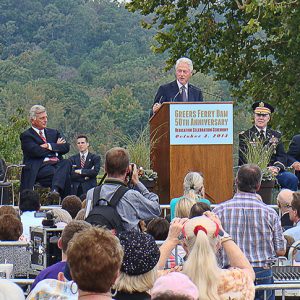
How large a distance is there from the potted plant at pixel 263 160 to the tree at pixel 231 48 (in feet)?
40.1

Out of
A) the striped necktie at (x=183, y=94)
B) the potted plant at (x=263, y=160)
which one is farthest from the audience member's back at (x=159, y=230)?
the striped necktie at (x=183, y=94)

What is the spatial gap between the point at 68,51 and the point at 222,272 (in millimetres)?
88136

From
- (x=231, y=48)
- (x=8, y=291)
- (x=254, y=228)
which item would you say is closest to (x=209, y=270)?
(x=8, y=291)

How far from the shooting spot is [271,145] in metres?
13.8

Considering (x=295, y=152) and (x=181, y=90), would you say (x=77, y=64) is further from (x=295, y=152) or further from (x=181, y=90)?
(x=181, y=90)

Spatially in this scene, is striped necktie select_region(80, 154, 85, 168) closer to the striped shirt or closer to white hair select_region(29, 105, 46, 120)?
white hair select_region(29, 105, 46, 120)

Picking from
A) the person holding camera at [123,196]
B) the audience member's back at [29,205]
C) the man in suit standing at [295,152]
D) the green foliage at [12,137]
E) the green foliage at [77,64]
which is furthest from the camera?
the green foliage at [77,64]

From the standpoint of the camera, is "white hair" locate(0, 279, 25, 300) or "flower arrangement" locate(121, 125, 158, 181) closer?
"white hair" locate(0, 279, 25, 300)

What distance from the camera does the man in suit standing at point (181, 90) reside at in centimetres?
1344

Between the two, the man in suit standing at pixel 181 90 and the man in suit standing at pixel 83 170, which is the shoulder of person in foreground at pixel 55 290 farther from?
the man in suit standing at pixel 83 170

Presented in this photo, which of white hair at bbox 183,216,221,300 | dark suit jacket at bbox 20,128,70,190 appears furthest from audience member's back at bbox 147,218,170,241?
dark suit jacket at bbox 20,128,70,190

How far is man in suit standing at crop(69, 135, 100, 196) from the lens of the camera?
1627 cm

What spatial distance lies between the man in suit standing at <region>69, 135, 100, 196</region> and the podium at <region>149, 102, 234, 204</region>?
11.1 feet

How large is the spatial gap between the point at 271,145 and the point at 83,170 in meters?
3.80
